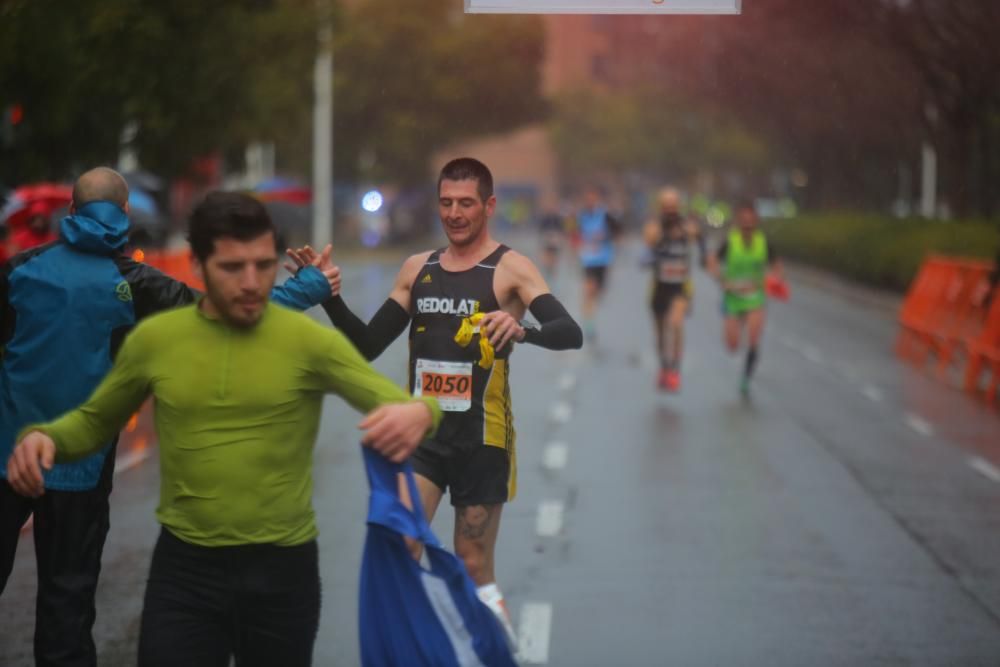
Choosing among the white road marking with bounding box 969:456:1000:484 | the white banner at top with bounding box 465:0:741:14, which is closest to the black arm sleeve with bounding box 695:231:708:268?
the white road marking with bounding box 969:456:1000:484

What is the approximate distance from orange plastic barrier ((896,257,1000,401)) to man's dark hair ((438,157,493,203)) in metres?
12.4

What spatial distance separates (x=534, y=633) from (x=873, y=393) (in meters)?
11.1

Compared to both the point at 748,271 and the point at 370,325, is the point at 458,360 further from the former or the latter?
the point at 748,271

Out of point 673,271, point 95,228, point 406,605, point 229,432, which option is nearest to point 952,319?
point 673,271

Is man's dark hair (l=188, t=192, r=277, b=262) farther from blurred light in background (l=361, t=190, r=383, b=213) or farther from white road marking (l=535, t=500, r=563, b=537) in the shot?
white road marking (l=535, t=500, r=563, b=537)

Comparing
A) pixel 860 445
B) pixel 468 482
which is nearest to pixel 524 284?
pixel 468 482

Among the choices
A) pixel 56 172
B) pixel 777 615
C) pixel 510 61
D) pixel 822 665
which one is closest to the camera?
pixel 822 665

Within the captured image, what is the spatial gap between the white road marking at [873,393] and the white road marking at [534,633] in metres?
9.91

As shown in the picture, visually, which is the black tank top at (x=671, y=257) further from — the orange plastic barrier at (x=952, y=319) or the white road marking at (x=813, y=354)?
the white road marking at (x=813, y=354)

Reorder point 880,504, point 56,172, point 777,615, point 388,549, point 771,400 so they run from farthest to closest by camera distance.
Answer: point 56,172, point 771,400, point 880,504, point 777,615, point 388,549

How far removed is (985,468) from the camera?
12.8m

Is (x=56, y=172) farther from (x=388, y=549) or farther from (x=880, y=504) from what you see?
(x=388, y=549)

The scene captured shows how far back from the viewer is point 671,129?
103 m

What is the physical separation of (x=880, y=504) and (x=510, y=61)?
198ft
